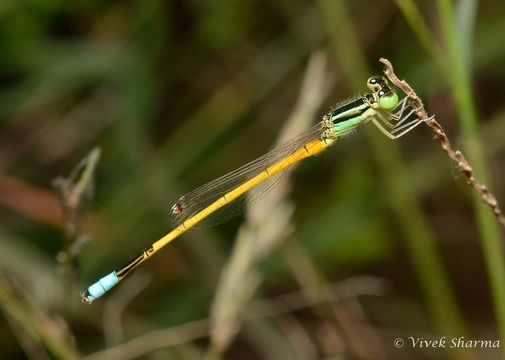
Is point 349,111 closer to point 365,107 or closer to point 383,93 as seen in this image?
point 365,107

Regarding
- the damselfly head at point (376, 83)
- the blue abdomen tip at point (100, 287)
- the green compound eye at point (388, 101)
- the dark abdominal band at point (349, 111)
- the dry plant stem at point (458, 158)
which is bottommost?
the dry plant stem at point (458, 158)

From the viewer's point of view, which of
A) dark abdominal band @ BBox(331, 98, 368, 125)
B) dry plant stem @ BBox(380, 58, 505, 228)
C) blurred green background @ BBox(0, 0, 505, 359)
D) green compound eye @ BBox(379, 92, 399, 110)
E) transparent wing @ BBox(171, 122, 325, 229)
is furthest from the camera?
blurred green background @ BBox(0, 0, 505, 359)

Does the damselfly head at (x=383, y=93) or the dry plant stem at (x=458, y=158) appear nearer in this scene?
the dry plant stem at (x=458, y=158)

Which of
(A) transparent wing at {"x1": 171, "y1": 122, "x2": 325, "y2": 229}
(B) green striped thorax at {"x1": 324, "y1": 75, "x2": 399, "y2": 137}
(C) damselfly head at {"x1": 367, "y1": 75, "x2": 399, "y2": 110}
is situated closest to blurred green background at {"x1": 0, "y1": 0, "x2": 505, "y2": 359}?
(B) green striped thorax at {"x1": 324, "y1": 75, "x2": 399, "y2": 137}

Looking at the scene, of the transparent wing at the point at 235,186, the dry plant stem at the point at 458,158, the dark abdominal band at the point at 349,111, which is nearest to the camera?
the dry plant stem at the point at 458,158

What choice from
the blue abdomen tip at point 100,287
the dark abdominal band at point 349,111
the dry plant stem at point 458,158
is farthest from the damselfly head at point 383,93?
the blue abdomen tip at point 100,287

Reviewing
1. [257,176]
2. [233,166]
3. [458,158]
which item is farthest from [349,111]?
[233,166]

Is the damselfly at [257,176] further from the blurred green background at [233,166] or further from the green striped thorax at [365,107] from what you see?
the blurred green background at [233,166]

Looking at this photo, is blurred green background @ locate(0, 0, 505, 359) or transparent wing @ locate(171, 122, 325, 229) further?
blurred green background @ locate(0, 0, 505, 359)

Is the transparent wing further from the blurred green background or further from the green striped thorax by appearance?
the blurred green background
